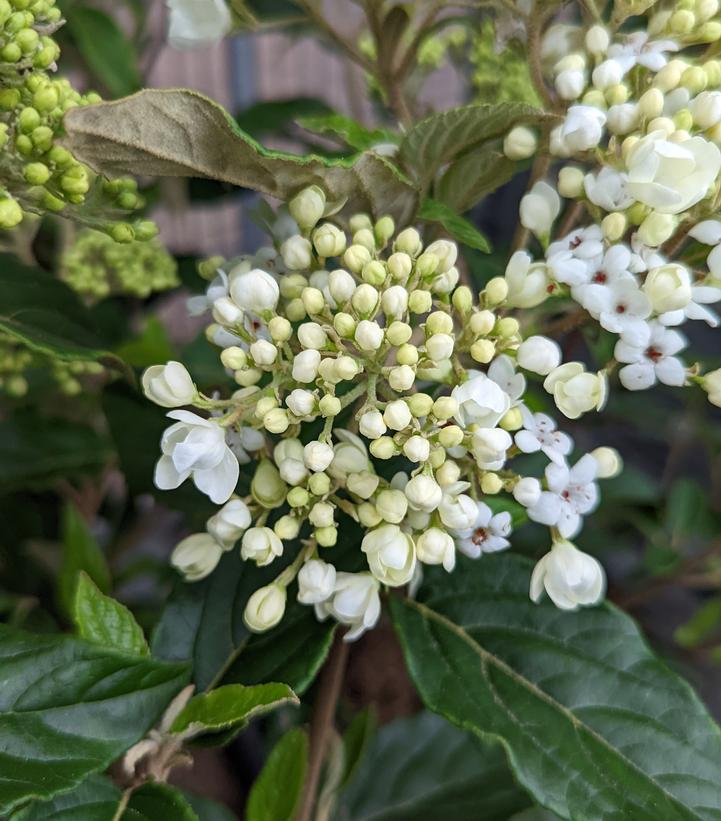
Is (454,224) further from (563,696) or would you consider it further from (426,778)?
(426,778)

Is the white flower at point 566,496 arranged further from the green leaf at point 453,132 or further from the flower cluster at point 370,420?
the green leaf at point 453,132

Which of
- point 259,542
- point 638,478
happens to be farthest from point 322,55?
point 259,542

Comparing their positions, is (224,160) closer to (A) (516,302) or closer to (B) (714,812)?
(A) (516,302)

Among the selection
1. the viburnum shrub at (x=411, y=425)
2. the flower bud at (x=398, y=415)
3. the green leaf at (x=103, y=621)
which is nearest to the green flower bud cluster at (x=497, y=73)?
the viburnum shrub at (x=411, y=425)

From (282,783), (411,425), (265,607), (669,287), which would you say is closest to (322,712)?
(282,783)

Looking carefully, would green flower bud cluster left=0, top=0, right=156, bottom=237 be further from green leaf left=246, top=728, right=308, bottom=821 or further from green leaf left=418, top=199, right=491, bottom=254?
green leaf left=246, top=728, right=308, bottom=821
